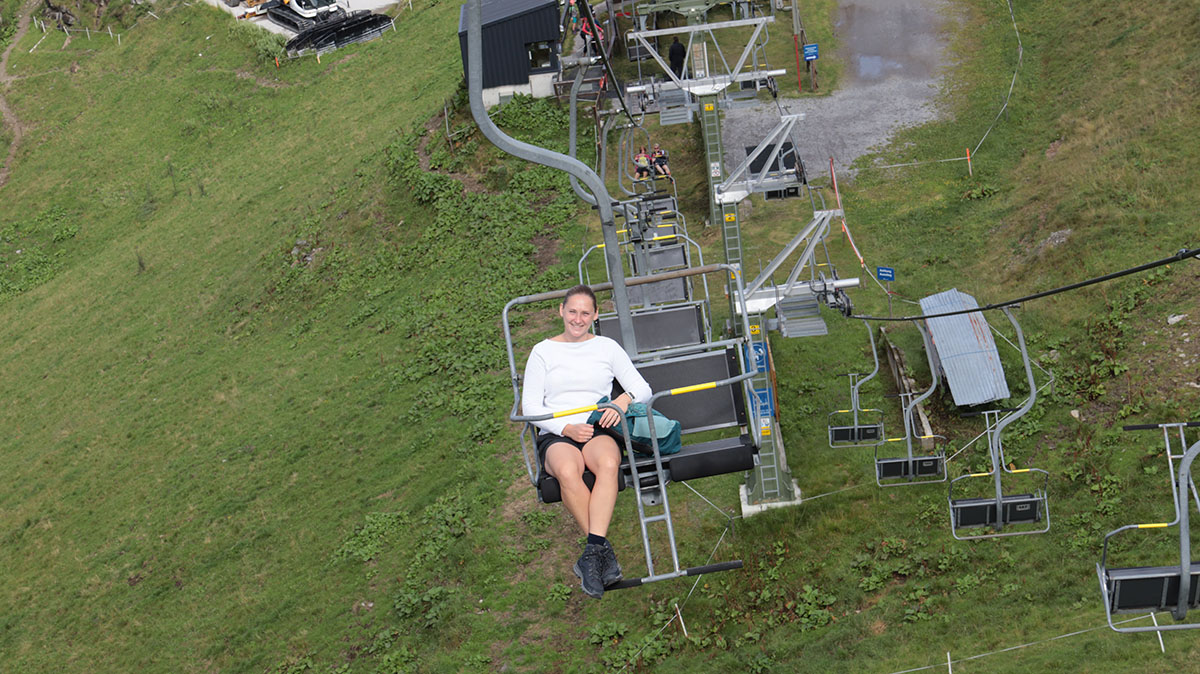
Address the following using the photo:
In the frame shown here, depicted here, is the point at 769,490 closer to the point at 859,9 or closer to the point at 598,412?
the point at 598,412

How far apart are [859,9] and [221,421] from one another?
18.2 metres

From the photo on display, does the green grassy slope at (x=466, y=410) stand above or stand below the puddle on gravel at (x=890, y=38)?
below

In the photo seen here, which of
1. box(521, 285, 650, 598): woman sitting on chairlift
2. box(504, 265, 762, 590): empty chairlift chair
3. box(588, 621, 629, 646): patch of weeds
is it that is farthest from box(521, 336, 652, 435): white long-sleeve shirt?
box(588, 621, 629, 646): patch of weeds

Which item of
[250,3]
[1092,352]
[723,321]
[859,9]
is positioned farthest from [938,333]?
[250,3]

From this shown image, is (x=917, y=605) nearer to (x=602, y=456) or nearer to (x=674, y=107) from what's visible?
(x=602, y=456)

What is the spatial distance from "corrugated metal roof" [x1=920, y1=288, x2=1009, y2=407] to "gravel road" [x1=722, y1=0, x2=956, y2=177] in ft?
22.2

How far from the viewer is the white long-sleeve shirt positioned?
7.02 meters

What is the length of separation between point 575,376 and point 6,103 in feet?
133

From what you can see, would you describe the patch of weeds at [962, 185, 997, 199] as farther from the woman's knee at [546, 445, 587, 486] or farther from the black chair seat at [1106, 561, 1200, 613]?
the woman's knee at [546, 445, 587, 486]

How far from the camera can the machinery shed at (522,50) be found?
2425cm

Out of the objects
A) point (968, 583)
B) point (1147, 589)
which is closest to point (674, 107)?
point (968, 583)

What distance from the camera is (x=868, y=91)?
23.5m

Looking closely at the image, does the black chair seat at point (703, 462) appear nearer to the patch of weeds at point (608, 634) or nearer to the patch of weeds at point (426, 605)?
the patch of weeds at point (608, 634)

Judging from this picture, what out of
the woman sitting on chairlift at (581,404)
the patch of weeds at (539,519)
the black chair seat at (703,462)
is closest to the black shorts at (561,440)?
the woman sitting on chairlift at (581,404)
